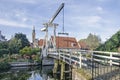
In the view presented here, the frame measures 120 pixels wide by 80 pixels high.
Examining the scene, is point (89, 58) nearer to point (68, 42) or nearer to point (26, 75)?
point (26, 75)

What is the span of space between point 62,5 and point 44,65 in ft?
39.4

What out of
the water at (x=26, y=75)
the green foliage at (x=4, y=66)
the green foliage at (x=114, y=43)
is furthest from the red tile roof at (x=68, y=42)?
the green foliage at (x=114, y=43)

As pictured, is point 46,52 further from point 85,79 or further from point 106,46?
point 85,79

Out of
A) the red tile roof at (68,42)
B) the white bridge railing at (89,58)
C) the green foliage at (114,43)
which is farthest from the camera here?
the red tile roof at (68,42)

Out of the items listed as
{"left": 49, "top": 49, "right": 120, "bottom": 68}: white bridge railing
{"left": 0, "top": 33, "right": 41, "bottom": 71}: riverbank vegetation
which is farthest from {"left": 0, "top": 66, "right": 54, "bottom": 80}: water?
{"left": 49, "top": 49, "right": 120, "bottom": 68}: white bridge railing

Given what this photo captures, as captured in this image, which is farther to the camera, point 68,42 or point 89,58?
point 68,42

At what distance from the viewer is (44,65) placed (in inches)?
1407

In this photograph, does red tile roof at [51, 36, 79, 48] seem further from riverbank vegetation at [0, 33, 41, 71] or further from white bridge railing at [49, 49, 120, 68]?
white bridge railing at [49, 49, 120, 68]

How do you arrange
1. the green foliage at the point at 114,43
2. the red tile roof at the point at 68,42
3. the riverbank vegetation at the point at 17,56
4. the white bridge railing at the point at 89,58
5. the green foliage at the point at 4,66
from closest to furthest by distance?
the white bridge railing at the point at 89,58
the green foliage at the point at 114,43
the green foliage at the point at 4,66
the riverbank vegetation at the point at 17,56
the red tile roof at the point at 68,42

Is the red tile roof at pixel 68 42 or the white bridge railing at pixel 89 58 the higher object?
the red tile roof at pixel 68 42

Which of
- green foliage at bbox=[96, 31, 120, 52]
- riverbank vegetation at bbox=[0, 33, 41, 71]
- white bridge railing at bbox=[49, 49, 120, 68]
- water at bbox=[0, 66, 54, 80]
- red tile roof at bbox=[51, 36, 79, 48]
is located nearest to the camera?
white bridge railing at bbox=[49, 49, 120, 68]

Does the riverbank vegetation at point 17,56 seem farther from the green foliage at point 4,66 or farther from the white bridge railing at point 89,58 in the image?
the white bridge railing at point 89,58

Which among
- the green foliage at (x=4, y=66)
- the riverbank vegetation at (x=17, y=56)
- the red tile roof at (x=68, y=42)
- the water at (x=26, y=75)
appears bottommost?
the water at (x=26, y=75)

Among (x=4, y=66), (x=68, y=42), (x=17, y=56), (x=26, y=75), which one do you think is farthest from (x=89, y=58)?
(x=68, y=42)
